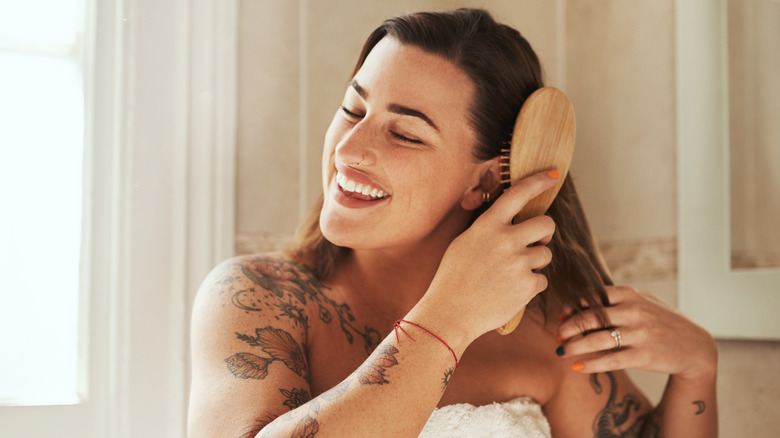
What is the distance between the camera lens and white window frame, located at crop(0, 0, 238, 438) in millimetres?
1299

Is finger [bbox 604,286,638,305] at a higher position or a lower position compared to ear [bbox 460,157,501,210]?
lower

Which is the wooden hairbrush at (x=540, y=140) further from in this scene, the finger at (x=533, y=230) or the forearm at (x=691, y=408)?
the forearm at (x=691, y=408)

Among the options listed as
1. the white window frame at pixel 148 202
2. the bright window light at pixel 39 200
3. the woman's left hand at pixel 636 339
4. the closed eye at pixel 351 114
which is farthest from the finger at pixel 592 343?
the bright window light at pixel 39 200

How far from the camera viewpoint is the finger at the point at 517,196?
40.4 inches

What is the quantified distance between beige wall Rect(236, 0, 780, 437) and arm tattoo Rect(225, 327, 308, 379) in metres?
0.48

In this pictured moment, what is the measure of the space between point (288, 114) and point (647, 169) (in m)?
0.79

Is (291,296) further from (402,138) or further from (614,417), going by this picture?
(614,417)

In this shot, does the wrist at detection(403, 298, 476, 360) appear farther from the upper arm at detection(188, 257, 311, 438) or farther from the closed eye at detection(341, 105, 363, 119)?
the closed eye at detection(341, 105, 363, 119)

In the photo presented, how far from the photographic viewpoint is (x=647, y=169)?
5.13 ft

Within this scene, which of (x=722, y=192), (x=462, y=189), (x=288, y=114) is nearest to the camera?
(x=462, y=189)

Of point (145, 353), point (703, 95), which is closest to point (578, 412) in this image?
point (703, 95)

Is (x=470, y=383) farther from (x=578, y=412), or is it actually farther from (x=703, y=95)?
(x=703, y=95)

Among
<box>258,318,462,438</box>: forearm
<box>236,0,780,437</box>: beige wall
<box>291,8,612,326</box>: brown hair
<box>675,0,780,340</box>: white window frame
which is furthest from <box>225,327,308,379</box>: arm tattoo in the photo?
<box>675,0,780,340</box>: white window frame

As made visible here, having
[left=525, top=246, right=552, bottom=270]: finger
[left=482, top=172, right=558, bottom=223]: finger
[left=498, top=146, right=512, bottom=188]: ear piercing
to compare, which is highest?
[left=498, top=146, right=512, bottom=188]: ear piercing
